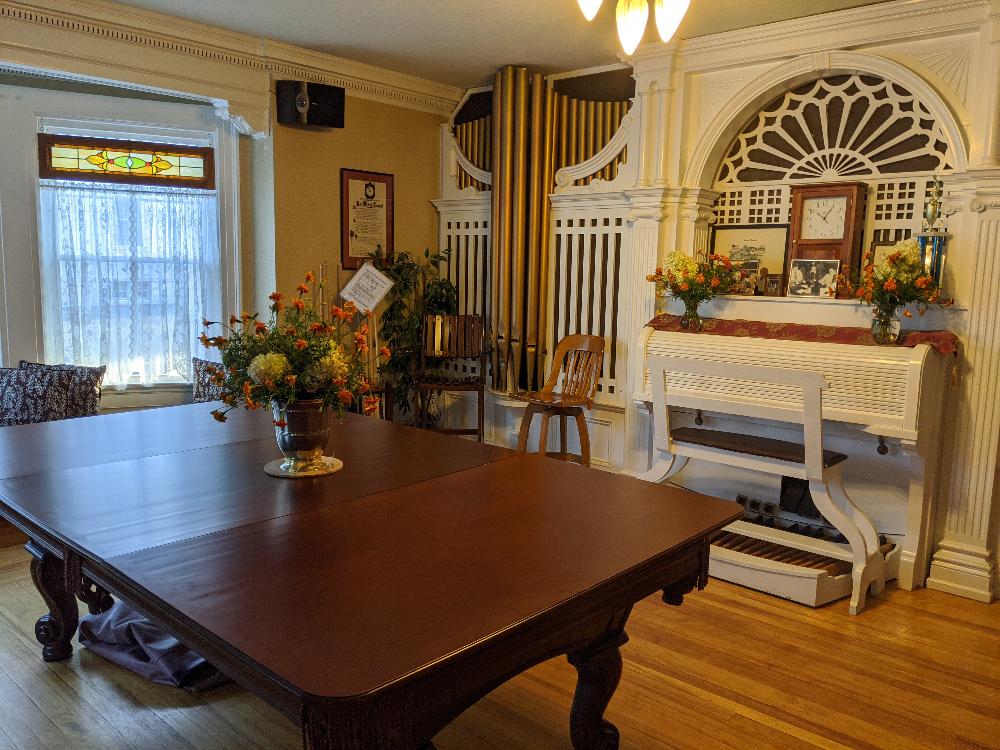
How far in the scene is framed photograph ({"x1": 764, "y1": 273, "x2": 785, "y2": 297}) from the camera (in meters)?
4.23

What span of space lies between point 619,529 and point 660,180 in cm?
295

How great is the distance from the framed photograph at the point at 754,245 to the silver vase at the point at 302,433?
9.38 ft

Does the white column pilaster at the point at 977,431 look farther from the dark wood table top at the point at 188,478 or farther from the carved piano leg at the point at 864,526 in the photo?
the dark wood table top at the point at 188,478

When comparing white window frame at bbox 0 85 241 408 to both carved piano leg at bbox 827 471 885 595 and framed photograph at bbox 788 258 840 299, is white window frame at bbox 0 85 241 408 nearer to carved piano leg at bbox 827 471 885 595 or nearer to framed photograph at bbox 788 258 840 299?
framed photograph at bbox 788 258 840 299

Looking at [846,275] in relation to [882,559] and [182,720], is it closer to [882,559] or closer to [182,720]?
[882,559]

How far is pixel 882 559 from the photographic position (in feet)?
11.7

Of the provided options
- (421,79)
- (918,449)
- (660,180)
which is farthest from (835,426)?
(421,79)

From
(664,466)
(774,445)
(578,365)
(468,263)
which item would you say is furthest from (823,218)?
(468,263)

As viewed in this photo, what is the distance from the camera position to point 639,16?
91.1 inches

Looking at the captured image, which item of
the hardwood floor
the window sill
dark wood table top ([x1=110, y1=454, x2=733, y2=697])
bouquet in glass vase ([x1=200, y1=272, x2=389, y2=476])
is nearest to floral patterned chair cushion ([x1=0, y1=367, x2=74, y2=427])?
the window sill

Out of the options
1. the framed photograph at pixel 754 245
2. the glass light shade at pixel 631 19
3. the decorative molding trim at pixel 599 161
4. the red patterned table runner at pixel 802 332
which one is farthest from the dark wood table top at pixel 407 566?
the decorative molding trim at pixel 599 161

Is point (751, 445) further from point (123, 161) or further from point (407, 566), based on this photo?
point (123, 161)

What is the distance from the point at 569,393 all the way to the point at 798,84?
215 cm

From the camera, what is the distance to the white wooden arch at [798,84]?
140 inches
